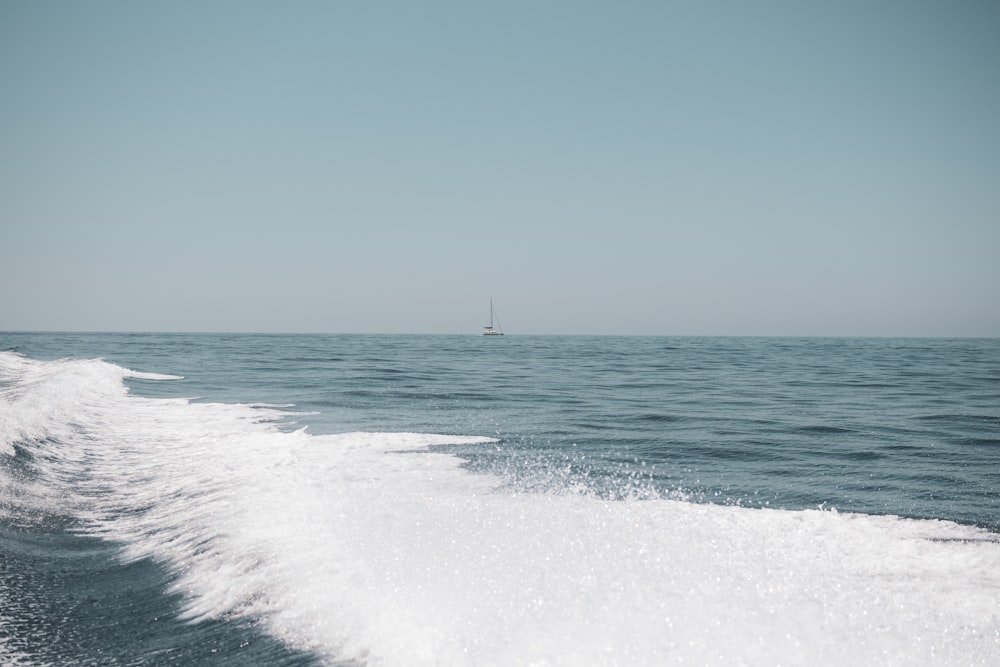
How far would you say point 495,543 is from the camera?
17.9ft

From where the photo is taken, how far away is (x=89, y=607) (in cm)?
500

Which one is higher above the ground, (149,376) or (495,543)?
(495,543)

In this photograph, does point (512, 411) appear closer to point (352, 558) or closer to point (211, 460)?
point (211, 460)

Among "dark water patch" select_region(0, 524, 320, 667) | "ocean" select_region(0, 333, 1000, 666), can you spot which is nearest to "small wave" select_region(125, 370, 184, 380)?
"ocean" select_region(0, 333, 1000, 666)

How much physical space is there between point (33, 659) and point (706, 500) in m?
6.66

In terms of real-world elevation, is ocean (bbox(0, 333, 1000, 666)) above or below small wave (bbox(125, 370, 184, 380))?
above

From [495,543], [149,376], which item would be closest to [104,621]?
[495,543]

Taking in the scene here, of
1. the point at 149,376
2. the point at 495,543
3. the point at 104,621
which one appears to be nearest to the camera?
the point at 104,621

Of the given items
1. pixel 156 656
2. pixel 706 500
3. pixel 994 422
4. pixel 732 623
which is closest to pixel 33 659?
pixel 156 656

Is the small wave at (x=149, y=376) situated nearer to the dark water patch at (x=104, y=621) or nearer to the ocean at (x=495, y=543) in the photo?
the ocean at (x=495, y=543)

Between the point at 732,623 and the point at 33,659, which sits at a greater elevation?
the point at 732,623

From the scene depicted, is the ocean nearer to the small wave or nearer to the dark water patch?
the dark water patch

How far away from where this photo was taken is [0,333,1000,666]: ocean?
3986mm

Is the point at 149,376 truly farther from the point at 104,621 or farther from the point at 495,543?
the point at 495,543
